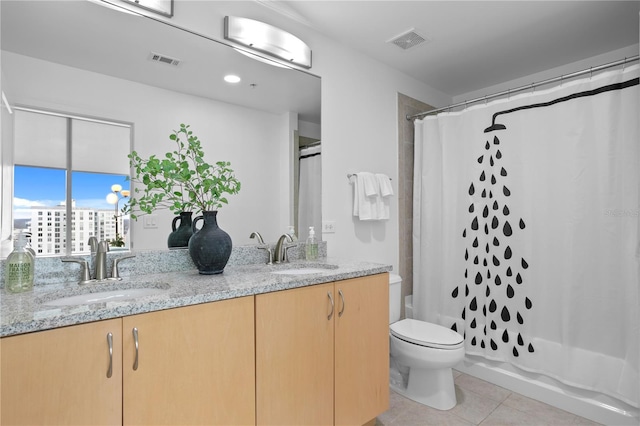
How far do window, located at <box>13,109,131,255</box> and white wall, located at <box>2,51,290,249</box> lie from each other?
5cm

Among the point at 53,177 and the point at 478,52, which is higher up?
the point at 478,52

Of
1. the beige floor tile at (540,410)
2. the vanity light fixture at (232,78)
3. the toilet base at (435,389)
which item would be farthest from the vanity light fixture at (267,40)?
the beige floor tile at (540,410)

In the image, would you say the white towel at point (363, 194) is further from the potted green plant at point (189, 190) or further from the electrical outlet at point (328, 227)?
the potted green plant at point (189, 190)

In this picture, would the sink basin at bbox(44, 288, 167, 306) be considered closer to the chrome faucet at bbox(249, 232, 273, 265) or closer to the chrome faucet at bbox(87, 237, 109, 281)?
the chrome faucet at bbox(87, 237, 109, 281)

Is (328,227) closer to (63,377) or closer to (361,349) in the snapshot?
(361,349)

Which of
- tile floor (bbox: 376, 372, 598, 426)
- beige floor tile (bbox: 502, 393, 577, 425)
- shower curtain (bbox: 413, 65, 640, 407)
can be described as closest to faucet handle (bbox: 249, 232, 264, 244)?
tile floor (bbox: 376, 372, 598, 426)

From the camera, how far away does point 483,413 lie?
6.66 feet

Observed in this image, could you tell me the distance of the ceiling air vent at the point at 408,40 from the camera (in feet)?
7.65

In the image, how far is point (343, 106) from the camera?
2463 millimetres

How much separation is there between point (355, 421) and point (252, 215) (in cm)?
120

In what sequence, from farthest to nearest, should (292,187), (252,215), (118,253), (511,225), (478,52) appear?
(478,52) < (511,225) < (292,187) < (252,215) < (118,253)

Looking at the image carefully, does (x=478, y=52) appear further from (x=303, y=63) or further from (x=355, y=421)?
(x=355, y=421)

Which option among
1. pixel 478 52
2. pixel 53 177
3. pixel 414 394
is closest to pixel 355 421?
pixel 414 394

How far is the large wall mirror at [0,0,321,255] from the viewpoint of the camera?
1347 mm
